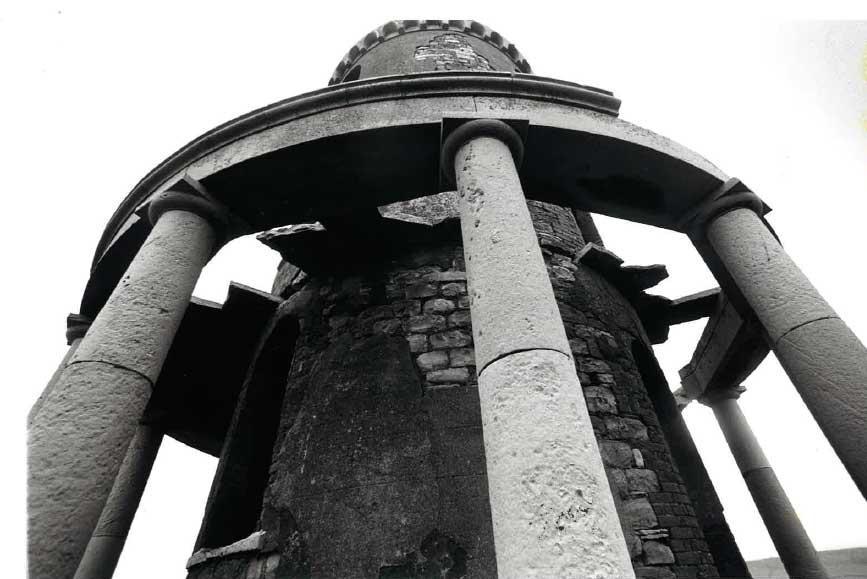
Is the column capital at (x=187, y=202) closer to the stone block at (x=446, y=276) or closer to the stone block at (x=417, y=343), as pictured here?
the stone block at (x=417, y=343)

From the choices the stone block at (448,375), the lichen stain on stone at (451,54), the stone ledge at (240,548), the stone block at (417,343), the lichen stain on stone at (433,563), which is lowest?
the lichen stain on stone at (433,563)

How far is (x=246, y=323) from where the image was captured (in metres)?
5.97

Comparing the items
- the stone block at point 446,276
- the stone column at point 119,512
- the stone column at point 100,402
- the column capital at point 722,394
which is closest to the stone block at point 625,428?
the stone block at point 446,276

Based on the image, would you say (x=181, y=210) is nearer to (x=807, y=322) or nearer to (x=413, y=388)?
(x=413, y=388)

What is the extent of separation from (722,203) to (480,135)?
88.5 inches

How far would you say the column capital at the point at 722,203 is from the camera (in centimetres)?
378

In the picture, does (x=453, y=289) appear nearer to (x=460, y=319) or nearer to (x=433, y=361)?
(x=460, y=319)

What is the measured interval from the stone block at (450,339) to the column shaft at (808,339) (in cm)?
229

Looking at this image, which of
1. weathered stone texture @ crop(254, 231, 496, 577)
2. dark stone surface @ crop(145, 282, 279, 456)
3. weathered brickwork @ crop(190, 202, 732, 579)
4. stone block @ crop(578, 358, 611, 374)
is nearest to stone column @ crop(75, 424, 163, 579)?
dark stone surface @ crop(145, 282, 279, 456)

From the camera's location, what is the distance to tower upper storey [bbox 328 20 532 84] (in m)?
8.40

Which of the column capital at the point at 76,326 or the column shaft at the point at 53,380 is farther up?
the column capital at the point at 76,326

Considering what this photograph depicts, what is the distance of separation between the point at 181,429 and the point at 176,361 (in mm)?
1653

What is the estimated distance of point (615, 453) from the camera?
387 cm

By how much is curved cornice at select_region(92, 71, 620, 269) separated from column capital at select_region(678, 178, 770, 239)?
1128 mm
